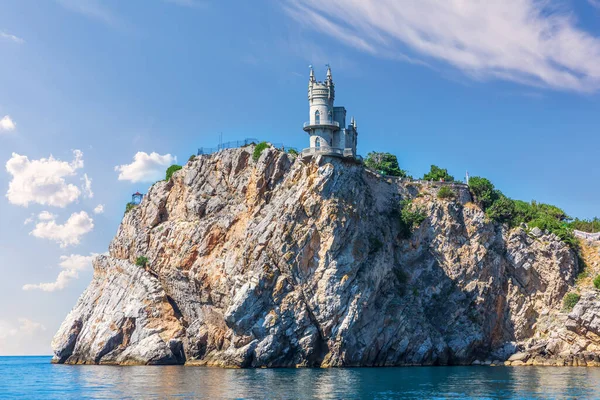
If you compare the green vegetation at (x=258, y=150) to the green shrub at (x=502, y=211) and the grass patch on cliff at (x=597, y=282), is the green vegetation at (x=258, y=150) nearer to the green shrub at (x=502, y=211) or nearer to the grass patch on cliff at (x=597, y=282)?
the green shrub at (x=502, y=211)

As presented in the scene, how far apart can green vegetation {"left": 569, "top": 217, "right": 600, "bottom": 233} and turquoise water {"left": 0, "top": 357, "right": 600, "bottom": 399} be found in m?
29.3

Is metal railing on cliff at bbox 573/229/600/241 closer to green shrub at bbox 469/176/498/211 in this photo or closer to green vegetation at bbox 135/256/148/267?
green shrub at bbox 469/176/498/211

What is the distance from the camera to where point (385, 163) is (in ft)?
312

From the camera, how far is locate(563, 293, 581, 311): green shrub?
78.2 m

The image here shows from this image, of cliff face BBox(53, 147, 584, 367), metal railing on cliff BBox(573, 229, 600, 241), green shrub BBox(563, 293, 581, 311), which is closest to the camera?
cliff face BBox(53, 147, 584, 367)

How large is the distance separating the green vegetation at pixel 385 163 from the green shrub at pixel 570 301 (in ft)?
84.8

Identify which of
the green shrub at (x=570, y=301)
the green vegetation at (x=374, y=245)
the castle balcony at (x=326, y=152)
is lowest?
the green shrub at (x=570, y=301)

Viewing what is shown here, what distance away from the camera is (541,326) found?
7906 cm

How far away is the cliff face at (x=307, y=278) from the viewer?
231 ft

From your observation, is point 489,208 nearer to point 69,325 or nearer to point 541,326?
point 541,326

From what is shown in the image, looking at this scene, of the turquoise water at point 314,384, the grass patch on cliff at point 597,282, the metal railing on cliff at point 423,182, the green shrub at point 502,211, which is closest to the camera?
the turquoise water at point 314,384

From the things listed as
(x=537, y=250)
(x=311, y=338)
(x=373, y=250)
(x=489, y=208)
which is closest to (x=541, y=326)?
(x=537, y=250)

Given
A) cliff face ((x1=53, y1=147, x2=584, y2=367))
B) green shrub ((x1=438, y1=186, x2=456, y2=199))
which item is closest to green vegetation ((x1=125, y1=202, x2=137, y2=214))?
cliff face ((x1=53, y1=147, x2=584, y2=367))

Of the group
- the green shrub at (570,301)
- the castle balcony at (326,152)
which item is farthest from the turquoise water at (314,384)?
the castle balcony at (326,152)
